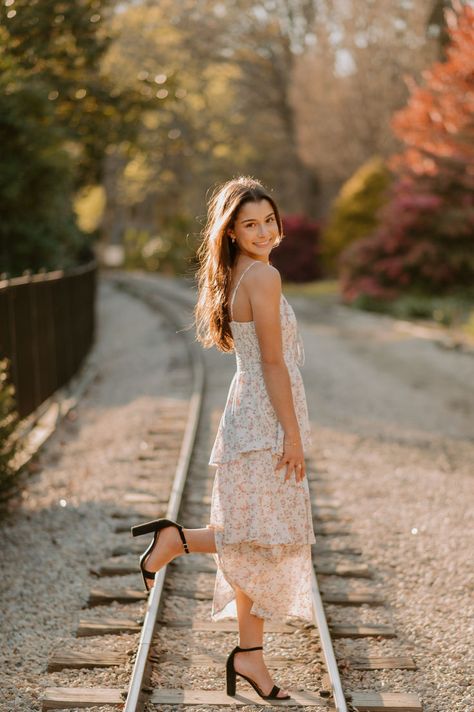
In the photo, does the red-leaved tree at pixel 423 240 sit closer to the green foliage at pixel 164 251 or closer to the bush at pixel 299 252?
the bush at pixel 299 252

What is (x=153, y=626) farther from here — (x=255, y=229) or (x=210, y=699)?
(x=255, y=229)

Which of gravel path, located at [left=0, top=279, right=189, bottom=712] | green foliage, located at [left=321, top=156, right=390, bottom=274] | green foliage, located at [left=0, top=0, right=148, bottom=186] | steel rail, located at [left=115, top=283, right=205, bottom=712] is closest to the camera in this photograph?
steel rail, located at [left=115, top=283, right=205, bottom=712]

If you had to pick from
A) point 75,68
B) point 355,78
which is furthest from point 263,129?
point 75,68

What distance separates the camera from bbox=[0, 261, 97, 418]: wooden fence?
28.8ft

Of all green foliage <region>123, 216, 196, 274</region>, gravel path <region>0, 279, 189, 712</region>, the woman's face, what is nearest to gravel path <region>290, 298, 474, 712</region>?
gravel path <region>0, 279, 189, 712</region>

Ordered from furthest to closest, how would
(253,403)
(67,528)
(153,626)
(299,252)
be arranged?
(299,252) < (67,528) < (153,626) < (253,403)

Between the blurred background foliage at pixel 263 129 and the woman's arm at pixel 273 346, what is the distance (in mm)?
660

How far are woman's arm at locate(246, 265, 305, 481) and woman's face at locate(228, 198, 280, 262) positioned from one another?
0.12 m

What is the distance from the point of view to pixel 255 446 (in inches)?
148

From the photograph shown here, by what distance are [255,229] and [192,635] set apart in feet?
6.78

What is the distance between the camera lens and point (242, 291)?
3746mm

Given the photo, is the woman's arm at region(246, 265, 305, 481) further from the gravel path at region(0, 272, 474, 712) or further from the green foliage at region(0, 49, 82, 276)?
the green foliage at region(0, 49, 82, 276)

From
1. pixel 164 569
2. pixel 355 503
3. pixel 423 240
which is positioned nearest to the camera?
pixel 164 569

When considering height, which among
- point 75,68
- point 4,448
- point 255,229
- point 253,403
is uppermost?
point 75,68
